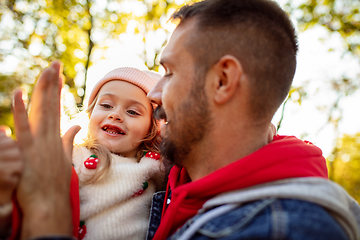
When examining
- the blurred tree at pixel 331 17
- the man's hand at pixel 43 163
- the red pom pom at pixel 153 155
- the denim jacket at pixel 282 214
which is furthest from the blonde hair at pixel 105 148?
the blurred tree at pixel 331 17

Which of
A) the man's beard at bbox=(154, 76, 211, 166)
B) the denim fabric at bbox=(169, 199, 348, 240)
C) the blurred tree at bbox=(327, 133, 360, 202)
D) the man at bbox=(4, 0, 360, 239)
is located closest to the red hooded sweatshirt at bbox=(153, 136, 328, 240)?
the man at bbox=(4, 0, 360, 239)

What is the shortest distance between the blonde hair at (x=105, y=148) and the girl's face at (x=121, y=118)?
70mm

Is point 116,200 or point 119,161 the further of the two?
point 119,161

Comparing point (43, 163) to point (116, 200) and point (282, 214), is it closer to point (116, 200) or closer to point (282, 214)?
point (116, 200)

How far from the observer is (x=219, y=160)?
80.3 inches

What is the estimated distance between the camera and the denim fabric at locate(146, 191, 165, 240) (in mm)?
2281

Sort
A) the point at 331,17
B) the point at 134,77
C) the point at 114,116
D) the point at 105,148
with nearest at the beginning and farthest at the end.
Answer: the point at 105,148, the point at 114,116, the point at 134,77, the point at 331,17

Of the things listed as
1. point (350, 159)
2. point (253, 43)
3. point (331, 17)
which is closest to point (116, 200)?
point (253, 43)

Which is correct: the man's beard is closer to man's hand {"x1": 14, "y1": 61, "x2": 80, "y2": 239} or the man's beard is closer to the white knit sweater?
the white knit sweater

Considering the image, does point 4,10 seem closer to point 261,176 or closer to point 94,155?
point 94,155

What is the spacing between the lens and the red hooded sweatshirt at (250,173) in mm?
1652

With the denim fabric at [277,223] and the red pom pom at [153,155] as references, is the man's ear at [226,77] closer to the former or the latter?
the denim fabric at [277,223]

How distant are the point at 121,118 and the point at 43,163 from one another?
1.49 metres

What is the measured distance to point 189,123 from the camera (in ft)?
6.69
